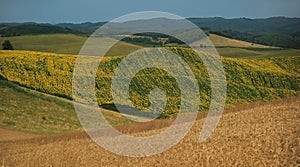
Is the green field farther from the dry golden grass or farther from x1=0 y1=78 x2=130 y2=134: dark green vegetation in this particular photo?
the dry golden grass

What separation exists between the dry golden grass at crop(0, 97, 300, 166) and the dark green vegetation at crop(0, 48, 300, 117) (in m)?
19.4

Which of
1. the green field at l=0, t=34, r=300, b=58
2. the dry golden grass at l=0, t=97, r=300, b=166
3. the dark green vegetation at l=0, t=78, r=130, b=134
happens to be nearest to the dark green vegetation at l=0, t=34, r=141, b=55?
the green field at l=0, t=34, r=300, b=58

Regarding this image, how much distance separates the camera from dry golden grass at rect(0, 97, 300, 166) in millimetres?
9406

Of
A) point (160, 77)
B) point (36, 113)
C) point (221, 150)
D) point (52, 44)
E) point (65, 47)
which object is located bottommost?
point (52, 44)

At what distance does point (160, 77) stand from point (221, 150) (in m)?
30.4

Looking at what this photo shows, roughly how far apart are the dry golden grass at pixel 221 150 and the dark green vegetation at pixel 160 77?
19.4m

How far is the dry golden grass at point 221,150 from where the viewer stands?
30.9 ft

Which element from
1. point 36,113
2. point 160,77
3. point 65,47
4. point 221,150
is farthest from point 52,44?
point 221,150

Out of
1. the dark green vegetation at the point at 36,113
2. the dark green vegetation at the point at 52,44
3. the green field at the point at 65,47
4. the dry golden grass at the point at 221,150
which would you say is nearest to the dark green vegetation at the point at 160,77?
the dark green vegetation at the point at 36,113

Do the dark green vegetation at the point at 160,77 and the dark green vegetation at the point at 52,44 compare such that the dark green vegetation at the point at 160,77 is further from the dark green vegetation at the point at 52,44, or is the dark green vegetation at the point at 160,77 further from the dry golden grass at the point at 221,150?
the dark green vegetation at the point at 52,44

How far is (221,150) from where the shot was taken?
1028 centimetres

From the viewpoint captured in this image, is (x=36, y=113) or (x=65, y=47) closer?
(x=36, y=113)

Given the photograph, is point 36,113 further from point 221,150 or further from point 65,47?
point 65,47

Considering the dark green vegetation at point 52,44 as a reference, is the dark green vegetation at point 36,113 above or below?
above
